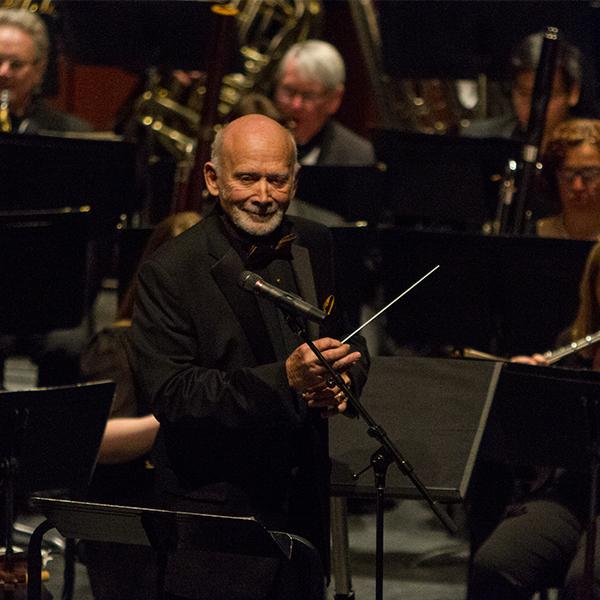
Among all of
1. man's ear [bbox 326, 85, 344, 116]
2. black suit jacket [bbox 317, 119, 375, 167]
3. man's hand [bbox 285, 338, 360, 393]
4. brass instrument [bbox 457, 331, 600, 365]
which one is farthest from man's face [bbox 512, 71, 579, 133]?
man's hand [bbox 285, 338, 360, 393]

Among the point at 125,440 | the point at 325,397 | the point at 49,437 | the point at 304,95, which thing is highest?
the point at 304,95

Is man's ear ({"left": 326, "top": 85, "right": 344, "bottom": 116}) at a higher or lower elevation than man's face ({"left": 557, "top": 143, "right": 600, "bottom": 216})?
higher

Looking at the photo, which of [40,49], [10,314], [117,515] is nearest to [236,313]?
[117,515]

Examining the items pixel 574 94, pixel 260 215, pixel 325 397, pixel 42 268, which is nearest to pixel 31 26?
pixel 42 268

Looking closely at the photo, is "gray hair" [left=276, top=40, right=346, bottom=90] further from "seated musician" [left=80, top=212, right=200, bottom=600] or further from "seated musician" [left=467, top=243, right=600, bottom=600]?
"seated musician" [left=467, top=243, right=600, bottom=600]

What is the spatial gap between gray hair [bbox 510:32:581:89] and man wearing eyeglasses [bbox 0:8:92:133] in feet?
5.64

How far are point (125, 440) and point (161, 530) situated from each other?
1099 mm

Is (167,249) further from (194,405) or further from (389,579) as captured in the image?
(389,579)

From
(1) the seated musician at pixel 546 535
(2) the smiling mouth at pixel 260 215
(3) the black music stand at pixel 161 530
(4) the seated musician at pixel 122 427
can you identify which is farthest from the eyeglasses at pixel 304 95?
(3) the black music stand at pixel 161 530

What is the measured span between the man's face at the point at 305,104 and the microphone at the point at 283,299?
287cm

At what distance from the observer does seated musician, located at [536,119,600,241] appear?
14.1ft

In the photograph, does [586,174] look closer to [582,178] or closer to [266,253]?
[582,178]

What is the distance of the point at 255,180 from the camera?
9.33ft

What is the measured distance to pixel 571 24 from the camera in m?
5.34
